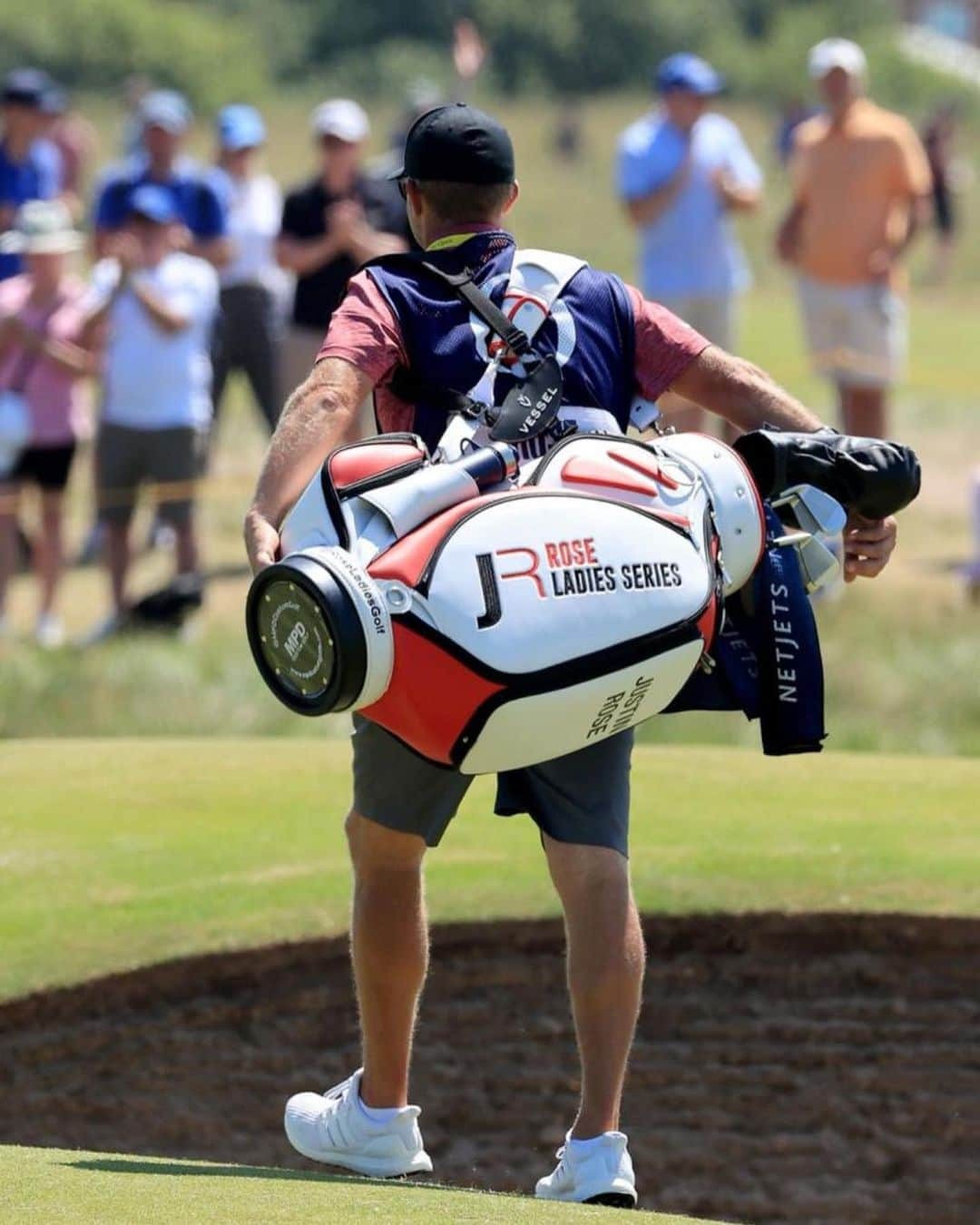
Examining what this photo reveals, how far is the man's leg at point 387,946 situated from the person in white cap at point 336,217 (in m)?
7.35

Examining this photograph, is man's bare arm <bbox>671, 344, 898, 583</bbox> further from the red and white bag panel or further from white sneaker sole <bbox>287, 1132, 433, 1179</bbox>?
white sneaker sole <bbox>287, 1132, 433, 1179</bbox>

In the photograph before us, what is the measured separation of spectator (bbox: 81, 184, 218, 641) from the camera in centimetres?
1099

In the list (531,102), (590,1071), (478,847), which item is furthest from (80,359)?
(531,102)

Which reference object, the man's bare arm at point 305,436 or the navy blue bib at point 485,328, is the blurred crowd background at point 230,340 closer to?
the navy blue bib at point 485,328

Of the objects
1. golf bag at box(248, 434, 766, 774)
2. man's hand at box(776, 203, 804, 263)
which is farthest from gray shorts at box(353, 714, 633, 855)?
man's hand at box(776, 203, 804, 263)

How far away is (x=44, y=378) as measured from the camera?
11.4 m

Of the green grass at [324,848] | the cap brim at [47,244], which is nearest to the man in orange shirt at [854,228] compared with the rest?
the cap brim at [47,244]

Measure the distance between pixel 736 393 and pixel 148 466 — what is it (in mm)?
7009

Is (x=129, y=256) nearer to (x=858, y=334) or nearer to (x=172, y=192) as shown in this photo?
(x=172, y=192)

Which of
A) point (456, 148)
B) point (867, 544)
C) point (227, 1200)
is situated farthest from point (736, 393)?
point (227, 1200)

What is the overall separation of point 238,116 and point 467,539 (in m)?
10.3

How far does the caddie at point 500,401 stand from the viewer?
429 centimetres

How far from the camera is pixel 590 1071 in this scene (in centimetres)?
448

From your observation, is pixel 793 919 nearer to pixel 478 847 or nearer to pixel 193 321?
pixel 478 847
